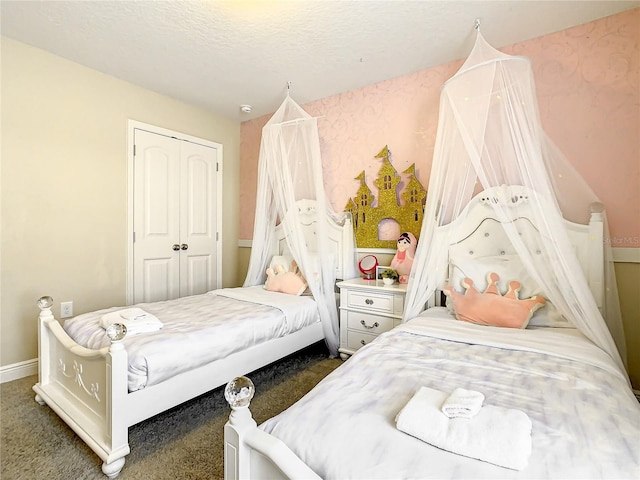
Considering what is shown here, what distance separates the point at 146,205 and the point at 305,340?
7.17ft

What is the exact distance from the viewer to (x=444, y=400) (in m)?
1.15

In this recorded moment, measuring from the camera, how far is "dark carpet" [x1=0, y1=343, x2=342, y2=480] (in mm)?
1676

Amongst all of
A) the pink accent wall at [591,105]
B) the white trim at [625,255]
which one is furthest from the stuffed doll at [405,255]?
the white trim at [625,255]

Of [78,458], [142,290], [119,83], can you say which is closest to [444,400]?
[78,458]

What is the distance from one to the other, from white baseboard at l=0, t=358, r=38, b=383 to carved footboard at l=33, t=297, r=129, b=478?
655 millimetres

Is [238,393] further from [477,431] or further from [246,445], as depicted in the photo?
[477,431]

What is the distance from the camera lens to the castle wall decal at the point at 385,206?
3057 mm

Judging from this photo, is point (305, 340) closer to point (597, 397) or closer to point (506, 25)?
point (597, 397)

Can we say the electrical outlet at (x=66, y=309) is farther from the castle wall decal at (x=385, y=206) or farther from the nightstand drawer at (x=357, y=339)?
the castle wall decal at (x=385, y=206)

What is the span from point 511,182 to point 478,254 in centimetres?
58

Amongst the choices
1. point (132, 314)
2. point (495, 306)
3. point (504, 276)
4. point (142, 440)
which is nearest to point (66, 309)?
point (132, 314)

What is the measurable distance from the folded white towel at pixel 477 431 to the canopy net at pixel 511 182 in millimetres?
1161

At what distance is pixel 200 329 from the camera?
2141 millimetres

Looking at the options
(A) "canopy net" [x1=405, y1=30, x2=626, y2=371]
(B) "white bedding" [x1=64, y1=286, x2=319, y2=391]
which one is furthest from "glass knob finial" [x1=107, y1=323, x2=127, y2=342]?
(A) "canopy net" [x1=405, y1=30, x2=626, y2=371]
